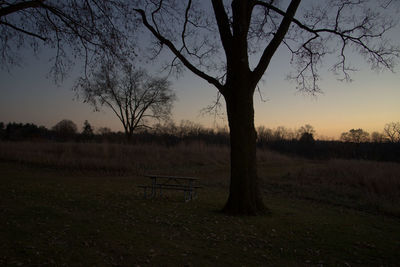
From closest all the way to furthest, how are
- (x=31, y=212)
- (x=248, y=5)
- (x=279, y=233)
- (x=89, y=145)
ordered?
(x=279, y=233) → (x=31, y=212) → (x=248, y=5) → (x=89, y=145)

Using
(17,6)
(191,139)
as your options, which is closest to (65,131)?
(191,139)

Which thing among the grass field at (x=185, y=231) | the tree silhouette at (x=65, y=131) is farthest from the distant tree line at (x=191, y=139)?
the grass field at (x=185, y=231)

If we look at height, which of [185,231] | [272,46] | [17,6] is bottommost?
[185,231]

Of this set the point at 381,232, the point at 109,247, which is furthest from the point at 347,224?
the point at 109,247

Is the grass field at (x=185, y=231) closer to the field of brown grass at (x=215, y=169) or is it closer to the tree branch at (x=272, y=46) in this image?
the field of brown grass at (x=215, y=169)

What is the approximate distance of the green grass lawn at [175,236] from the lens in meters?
4.17

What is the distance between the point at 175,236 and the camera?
17.4 ft

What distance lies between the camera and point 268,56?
24.2 feet

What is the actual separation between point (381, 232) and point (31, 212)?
306 inches

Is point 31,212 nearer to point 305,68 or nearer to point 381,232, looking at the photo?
point 381,232

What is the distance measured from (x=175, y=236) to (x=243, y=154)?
2775 millimetres

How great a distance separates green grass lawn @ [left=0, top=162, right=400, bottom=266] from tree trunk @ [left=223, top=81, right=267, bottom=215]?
0.44 m

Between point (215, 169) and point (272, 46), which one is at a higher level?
point (272, 46)

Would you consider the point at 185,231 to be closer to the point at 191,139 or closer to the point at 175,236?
the point at 175,236
